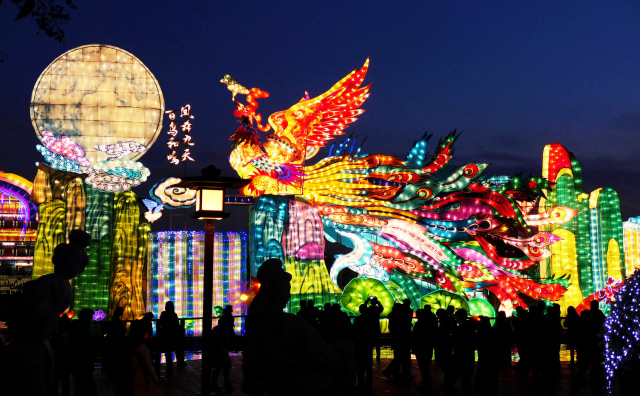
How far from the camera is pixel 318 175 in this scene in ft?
65.2

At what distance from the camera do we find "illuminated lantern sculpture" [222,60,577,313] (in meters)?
19.4

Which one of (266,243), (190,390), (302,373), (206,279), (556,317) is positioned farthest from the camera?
(266,243)

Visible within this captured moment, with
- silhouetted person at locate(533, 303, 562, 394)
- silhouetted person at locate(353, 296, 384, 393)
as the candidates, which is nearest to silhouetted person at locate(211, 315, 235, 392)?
silhouetted person at locate(353, 296, 384, 393)

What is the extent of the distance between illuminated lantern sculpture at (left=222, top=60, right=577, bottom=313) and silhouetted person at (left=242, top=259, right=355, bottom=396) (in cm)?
1389

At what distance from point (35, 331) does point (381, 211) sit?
14.6 m

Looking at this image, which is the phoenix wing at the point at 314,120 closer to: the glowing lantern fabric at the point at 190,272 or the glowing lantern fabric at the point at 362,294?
the glowing lantern fabric at the point at 190,272

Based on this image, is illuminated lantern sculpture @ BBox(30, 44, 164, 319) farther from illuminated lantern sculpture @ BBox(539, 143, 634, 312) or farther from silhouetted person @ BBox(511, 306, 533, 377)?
illuminated lantern sculpture @ BBox(539, 143, 634, 312)

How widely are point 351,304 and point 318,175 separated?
3.32 m

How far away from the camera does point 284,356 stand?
5059 mm

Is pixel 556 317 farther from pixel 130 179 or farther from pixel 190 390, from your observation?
pixel 130 179

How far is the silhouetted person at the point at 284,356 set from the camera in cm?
505

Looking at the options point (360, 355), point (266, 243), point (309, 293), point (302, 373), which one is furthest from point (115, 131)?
point (302, 373)

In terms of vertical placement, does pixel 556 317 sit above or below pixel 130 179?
below

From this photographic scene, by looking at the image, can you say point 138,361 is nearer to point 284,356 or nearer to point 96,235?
point 284,356
